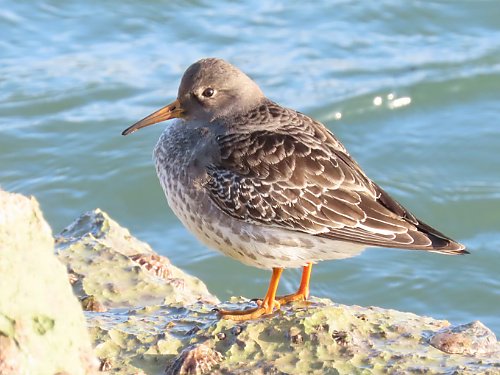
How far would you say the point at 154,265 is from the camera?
26.4ft

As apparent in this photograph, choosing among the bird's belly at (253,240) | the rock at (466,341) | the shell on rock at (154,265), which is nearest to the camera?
the rock at (466,341)

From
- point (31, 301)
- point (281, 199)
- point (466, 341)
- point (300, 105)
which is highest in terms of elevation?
point (300, 105)

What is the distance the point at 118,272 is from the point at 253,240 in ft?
5.03

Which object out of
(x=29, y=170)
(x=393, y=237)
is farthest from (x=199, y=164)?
(x=29, y=170)

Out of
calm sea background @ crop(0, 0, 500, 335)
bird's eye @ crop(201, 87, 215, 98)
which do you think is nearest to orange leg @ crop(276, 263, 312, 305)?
bird's eye @ crop(201, 87, 215, 98)

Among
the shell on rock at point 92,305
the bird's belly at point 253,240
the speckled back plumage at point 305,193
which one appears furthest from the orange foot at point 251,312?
the shell on rock at point 92,305

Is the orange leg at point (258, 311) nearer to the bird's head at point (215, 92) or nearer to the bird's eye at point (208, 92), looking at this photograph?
the bird's head at point (215, 92)

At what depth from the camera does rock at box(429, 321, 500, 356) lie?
6000mm

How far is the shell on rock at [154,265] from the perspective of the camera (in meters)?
7.97

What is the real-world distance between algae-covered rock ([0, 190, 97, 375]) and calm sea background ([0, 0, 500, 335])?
567 cm

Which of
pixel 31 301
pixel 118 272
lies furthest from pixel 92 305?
pixel 31 301

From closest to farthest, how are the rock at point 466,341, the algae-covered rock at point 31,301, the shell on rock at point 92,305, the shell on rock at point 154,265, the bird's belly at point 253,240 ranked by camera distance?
1. the algae-covered rock at point 31,301
2. the rock at point 466,341
3. the bird's belly at point 253,240
4. the shell on rock at point 92,305
5. the shell on rock at point 154,265

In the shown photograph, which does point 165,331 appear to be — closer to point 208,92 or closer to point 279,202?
point 279,202

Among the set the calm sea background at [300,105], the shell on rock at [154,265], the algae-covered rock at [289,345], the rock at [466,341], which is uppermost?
the calm sea background at [300,105]
